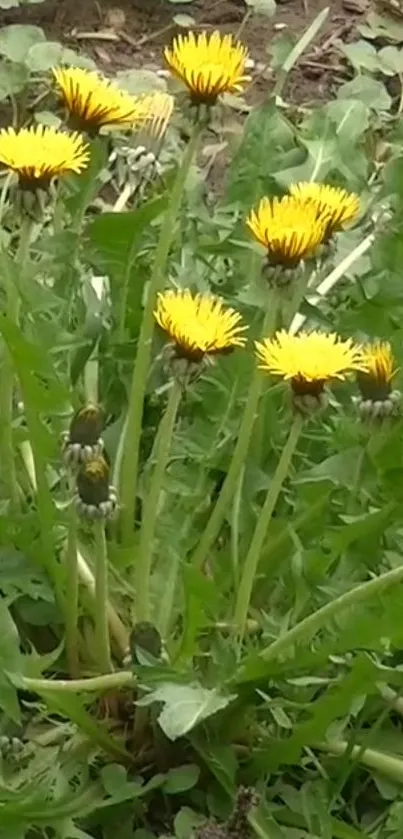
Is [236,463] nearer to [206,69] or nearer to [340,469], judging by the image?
[340,469]

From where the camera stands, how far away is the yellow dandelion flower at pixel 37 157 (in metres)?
1.39

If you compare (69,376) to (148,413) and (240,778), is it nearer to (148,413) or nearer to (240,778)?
(148,413)

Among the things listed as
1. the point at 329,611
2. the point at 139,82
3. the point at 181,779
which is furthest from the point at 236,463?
the point at 139,82

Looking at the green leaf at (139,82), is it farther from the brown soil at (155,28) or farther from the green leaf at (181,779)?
the green leaf at (181,779)

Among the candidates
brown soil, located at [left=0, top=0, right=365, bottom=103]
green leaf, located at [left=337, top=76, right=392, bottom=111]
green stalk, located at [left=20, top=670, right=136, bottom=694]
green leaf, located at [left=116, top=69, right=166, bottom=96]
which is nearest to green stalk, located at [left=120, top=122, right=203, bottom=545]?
green stalk, located at [left=20, top=670, right=136, bottom=694]

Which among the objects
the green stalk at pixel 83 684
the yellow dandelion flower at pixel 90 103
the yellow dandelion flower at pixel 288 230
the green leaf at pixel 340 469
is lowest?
the green stalk at pixel 83 684

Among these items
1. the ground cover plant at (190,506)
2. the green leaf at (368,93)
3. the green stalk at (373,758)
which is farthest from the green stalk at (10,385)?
the green leaf at (368,93)

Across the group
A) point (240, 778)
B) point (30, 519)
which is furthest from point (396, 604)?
point (30, 519)

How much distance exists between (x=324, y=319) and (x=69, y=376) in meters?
0.29

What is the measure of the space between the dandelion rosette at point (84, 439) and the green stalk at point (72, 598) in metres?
0.05

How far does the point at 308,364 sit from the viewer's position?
4.36 ft

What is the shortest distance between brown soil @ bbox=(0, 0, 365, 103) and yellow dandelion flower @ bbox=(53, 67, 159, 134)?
125cm

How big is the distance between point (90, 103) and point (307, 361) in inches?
12.9

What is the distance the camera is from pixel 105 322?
69.4 inches
